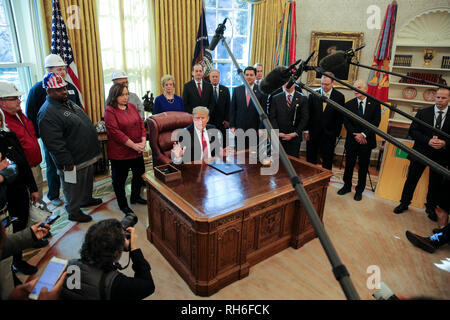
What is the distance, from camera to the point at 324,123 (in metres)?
4.14

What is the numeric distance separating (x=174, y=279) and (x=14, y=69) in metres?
3.61

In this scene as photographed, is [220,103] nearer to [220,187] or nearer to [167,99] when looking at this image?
[167,99]

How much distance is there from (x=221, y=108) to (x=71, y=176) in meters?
2.62

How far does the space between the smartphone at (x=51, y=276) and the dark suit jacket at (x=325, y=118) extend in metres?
3.66

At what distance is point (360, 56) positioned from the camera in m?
5.57

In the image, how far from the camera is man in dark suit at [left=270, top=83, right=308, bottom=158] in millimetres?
3977

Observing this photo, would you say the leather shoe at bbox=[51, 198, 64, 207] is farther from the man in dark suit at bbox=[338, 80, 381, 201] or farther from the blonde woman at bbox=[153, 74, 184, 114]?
the man in dark suit at bbox=[338, 80, 381, 201]

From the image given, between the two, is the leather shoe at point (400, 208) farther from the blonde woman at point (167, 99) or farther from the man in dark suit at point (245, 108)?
the blonde woman at point (167, 99)

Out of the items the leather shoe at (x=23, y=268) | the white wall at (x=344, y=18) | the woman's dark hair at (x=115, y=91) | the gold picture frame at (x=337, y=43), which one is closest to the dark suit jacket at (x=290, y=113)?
the gold picture frame at (x=337, y=43)

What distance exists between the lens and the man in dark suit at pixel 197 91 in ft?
15.1

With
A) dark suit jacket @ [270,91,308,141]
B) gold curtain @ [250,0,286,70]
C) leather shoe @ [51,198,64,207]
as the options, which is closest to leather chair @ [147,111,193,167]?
dark suit jacket @ [270,91,308,141]

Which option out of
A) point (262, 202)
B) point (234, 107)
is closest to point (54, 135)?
point (262, 202)

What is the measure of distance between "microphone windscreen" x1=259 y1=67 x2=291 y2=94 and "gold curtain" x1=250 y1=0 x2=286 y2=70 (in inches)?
195

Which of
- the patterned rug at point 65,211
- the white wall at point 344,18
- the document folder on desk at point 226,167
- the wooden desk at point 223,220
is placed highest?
the white wall at point 344,18
